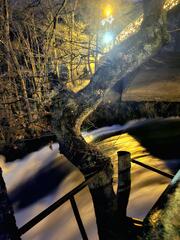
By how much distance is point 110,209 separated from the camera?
11.0 feet

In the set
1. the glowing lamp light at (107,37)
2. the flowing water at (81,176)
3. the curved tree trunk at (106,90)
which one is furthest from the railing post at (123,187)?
the glowing lamp light at (107,37)

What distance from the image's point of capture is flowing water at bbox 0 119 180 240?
7262mm

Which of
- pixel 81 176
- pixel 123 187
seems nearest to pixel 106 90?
pixel 123 187

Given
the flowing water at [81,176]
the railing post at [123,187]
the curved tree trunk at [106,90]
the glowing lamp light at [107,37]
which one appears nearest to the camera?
the curved tree trunk at [106,90]

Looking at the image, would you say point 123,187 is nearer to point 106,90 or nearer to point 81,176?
point 106,90

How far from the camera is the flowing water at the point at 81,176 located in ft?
23.8

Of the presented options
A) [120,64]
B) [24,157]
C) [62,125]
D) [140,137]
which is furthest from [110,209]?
[24,157]

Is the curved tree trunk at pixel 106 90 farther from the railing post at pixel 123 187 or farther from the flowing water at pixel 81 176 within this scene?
the flowing water at pixel 81 176

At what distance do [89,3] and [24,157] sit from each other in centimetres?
1142

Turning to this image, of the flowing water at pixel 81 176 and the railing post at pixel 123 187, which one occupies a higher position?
the railing post at pixel 123 187

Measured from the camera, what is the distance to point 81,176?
9812mm

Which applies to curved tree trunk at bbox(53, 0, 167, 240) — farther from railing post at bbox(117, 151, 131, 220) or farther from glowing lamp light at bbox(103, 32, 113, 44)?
glowing lamp light at bbox(103, 32, 113, 44)

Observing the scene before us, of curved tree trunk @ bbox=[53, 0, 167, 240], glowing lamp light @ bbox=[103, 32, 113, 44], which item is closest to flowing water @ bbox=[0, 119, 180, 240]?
curved tree trunk @ bbox=[53, 0, 167, 240]

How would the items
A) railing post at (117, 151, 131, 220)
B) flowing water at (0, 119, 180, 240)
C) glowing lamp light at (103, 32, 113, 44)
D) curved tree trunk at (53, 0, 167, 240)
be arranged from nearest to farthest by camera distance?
curved tree trunk at (53, 0, 167, 240)
railing post at (117, 151, 131, 220)
flowing water at (0, 119, 180, 240)
glowing lamp light at (103, 32, 113, 44)
